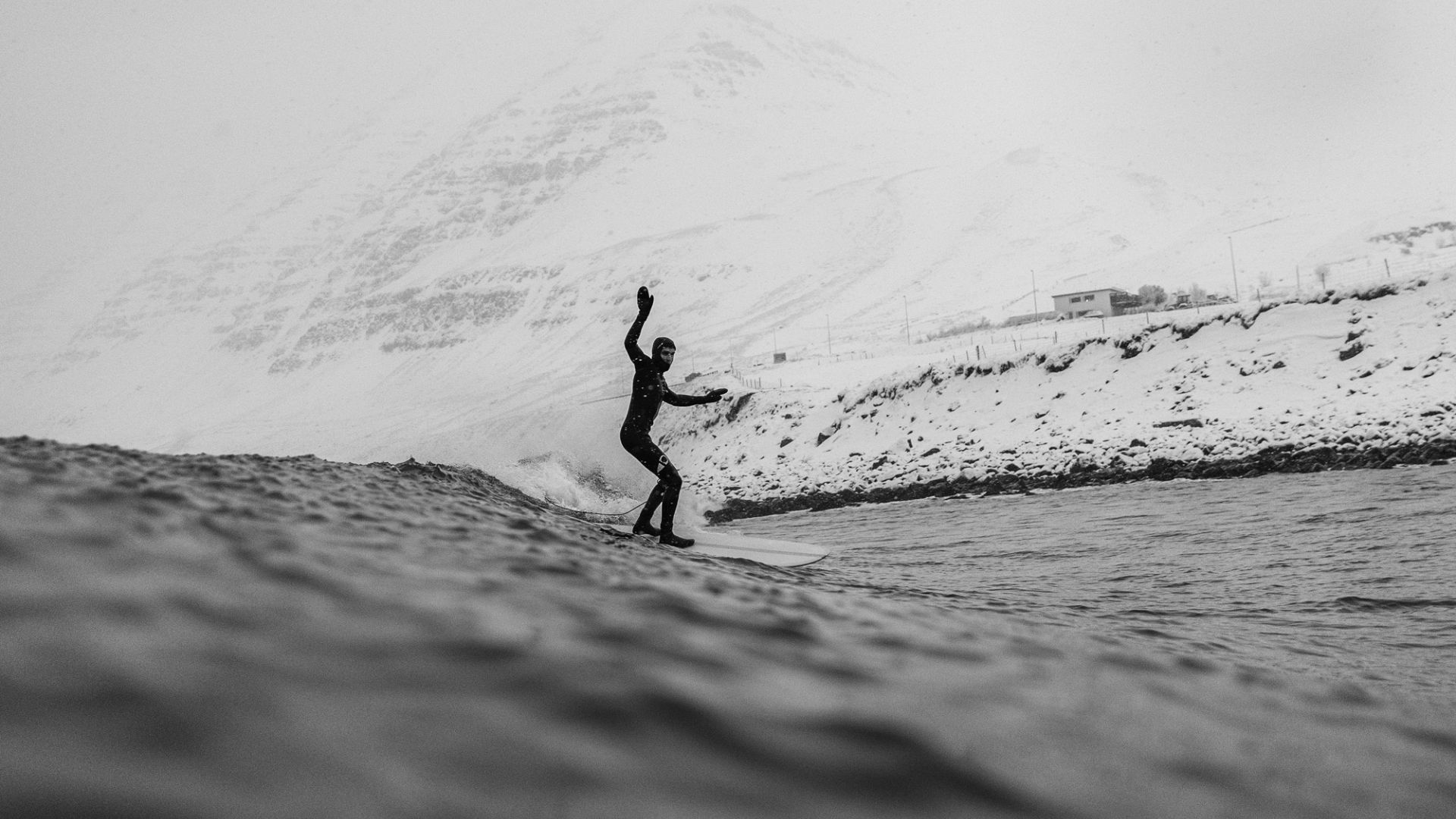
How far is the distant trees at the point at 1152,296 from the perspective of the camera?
77.0m

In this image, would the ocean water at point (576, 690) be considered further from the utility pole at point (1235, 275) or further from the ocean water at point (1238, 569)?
the utility pole at point (1235, 275)

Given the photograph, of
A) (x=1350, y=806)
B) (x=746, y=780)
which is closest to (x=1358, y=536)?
(x=1350, y=806)

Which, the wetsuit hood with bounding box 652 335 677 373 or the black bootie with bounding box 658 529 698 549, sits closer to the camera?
the wetsuit hood with bounding box 652 335 677 373

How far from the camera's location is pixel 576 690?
1.83 metres

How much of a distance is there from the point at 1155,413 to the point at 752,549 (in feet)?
61.5

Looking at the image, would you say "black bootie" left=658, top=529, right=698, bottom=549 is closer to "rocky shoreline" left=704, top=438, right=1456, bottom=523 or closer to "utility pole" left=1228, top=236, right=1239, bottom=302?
"rocky shoreline" left=704, top=438, right=1456, bottom=523

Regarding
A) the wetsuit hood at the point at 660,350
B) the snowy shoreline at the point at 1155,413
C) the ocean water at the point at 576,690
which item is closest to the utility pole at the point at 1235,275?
the snowy shoreline at the point at 1155,413

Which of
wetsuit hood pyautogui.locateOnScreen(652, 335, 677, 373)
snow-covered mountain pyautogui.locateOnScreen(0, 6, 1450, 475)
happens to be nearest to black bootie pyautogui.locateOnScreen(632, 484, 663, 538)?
wetsuit hood pyautogui.locateOnScreen(652, 335, 677, 373)

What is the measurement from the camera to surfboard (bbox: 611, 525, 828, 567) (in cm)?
952

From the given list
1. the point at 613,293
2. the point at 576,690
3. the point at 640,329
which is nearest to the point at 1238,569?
the point at 640,329

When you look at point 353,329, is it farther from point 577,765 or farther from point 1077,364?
point 577,765

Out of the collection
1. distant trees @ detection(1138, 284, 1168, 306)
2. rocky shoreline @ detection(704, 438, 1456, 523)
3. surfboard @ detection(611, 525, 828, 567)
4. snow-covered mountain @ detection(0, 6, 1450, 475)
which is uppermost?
snow-covered mountain @ detection(0, 6, 1450, 475)

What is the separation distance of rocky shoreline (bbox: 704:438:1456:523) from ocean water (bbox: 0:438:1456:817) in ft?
55.2

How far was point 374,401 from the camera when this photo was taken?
120m
